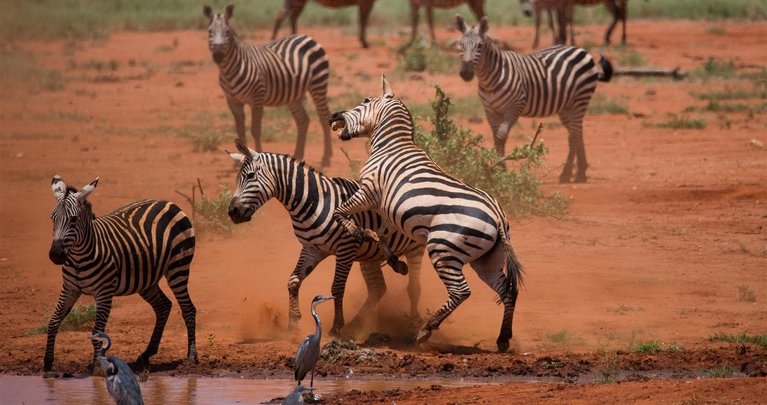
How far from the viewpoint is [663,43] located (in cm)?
2573

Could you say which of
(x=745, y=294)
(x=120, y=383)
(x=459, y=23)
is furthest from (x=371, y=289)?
(x=459, y=23)

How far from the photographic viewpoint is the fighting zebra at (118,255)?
8.77 m

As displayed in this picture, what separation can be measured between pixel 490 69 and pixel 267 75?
298 centimetres

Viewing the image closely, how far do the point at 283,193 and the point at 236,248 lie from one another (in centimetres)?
312

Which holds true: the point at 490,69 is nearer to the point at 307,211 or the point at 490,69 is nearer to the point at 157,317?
the point at 307,211

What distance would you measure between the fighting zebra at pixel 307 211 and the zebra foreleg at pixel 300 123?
674cm

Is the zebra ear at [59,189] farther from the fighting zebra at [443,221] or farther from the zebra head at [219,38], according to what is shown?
the zebra head at [219,38]

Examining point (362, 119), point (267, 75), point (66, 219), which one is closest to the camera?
point (66, 219)

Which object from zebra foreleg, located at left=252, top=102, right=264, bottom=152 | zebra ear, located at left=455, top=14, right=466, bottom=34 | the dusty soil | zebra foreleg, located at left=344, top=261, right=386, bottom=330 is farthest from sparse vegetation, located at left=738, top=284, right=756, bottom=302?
zebra foreleg, located at left=252, top=102, right=264, bottom=152

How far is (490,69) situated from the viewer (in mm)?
15203

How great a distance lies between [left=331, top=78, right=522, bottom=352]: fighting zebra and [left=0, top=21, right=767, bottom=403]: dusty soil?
1.58 ft

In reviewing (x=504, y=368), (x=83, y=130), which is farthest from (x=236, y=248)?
(x=83, y=130)

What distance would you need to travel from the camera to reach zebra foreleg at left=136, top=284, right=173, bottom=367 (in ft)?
30.3

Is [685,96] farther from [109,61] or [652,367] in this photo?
[652,367]
